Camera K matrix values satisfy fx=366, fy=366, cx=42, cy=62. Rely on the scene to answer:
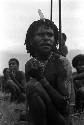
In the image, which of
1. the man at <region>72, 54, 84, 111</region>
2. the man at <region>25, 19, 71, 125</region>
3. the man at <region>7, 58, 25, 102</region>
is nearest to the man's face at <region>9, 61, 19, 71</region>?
the man at <region>7, 58, 25, 102</region>

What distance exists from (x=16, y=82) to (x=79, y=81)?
112 inches

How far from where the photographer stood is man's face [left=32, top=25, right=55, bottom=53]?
4.06m

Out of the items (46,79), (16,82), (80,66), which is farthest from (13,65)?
(46,79)

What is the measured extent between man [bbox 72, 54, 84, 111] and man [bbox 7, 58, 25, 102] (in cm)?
243

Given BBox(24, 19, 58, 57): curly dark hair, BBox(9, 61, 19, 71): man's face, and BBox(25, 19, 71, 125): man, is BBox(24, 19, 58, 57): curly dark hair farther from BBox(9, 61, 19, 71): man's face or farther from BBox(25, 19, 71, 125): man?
BBox(9, 61, 19, 71): man's face

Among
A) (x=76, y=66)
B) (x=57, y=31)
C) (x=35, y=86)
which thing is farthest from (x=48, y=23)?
(x=76, y=66)

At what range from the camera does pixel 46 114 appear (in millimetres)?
3879

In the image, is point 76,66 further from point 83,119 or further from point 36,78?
point 36,78

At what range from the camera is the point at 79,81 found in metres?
6.75

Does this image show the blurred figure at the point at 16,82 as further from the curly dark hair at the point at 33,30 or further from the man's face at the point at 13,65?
the curly dark hair at the point at 33,30

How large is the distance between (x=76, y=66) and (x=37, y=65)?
9.90 ft

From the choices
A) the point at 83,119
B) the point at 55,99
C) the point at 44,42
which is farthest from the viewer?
the point at 83,119

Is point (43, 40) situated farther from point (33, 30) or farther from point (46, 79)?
point (46, 79)

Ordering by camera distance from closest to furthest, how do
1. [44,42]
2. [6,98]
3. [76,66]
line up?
1. [44,42]
2. [76,66]
3. [6,98]
